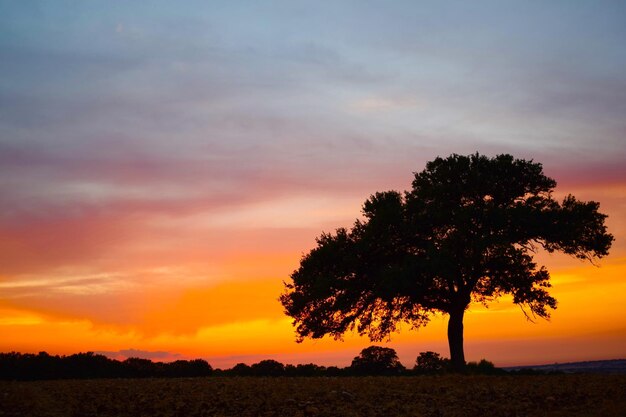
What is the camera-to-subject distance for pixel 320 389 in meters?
21.5

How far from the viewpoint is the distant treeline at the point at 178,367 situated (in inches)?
987

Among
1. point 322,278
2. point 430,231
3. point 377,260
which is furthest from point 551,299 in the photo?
point 322,278

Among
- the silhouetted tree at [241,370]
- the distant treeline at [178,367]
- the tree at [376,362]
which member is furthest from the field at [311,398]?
the tree at [376,362]

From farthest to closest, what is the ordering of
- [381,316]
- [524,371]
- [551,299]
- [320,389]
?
[381,316] < [551,299] < [524,371] < [320,389]

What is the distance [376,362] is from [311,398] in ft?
47.3

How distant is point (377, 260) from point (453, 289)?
4.98 meters

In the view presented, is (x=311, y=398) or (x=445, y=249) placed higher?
(x=445, y=249)

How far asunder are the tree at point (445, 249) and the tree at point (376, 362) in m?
3.21

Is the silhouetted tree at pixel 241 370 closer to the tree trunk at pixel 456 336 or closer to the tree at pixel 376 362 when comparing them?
the tree at pixel 376 362

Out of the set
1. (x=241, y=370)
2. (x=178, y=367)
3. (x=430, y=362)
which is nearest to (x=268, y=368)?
(x=241, y=370)

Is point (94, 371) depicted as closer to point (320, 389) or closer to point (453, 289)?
point (320, 389)

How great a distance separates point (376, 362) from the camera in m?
33.8

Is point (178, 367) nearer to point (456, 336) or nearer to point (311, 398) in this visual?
point (311, 398)

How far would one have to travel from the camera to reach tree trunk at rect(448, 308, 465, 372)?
35.8 meters
